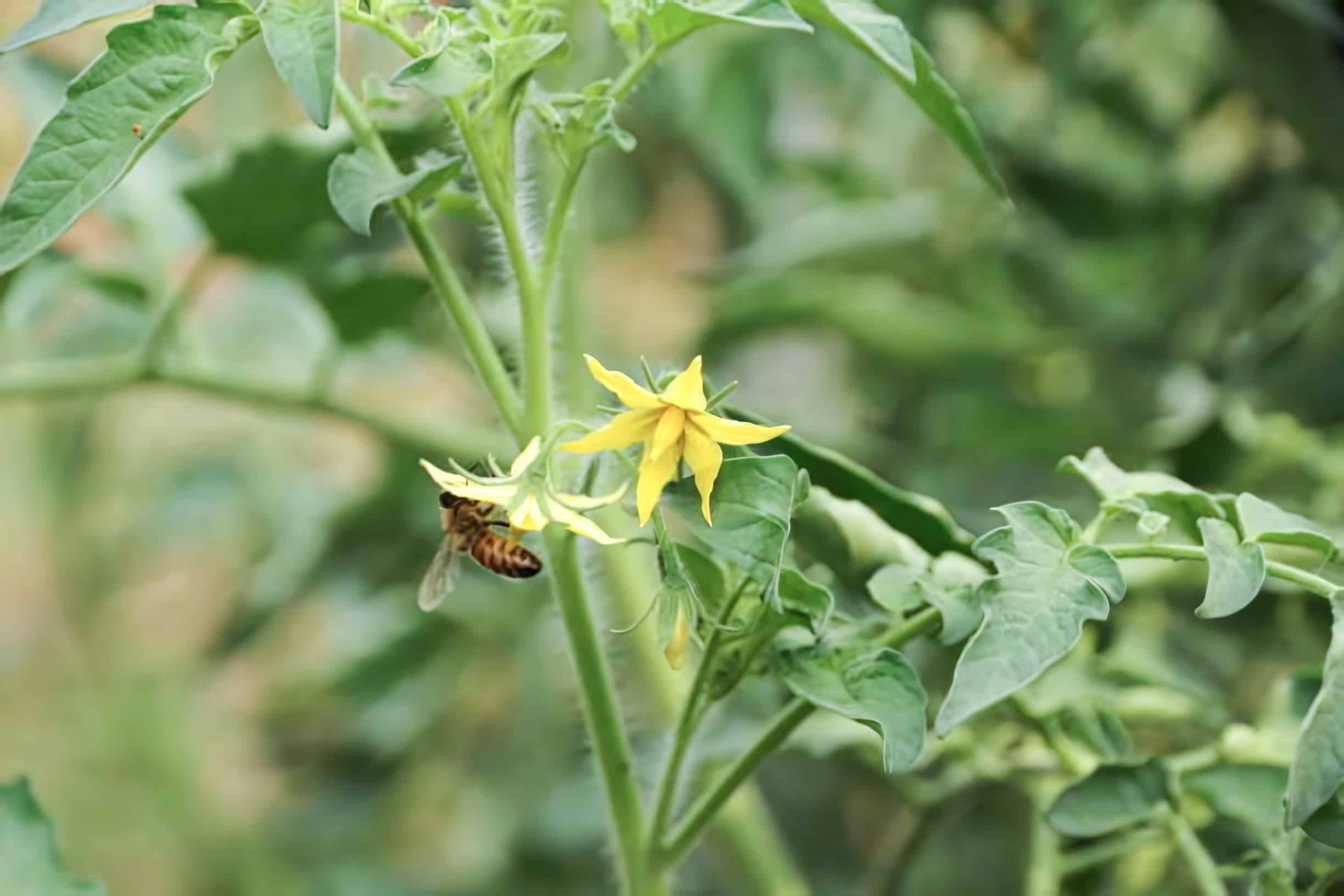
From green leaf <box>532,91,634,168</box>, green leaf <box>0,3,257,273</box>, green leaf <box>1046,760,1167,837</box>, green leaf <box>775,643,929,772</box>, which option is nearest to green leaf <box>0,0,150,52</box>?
green leaf <box>0,3,257,273</box>

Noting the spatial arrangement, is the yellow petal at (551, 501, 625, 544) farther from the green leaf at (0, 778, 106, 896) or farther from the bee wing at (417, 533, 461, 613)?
the green leaf at (0, 778, 106, 896)

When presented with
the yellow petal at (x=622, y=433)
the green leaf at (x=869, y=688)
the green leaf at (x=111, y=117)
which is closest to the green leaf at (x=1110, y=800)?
the green leaf at (x=869, y=688)

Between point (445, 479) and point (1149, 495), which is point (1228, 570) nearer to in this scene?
point (1149, 495)

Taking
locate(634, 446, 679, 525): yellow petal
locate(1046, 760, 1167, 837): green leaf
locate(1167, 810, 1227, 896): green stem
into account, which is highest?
locate(634, 446, 679, 525): yellow petal

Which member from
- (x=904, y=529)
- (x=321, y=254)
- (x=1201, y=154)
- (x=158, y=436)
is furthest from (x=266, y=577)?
(x=1201, y=154)

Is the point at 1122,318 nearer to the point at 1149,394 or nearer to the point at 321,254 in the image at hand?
the point at 1149,394

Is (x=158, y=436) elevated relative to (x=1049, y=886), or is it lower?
lower

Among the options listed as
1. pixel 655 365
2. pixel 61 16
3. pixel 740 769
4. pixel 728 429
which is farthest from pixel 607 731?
pixel 655 365
